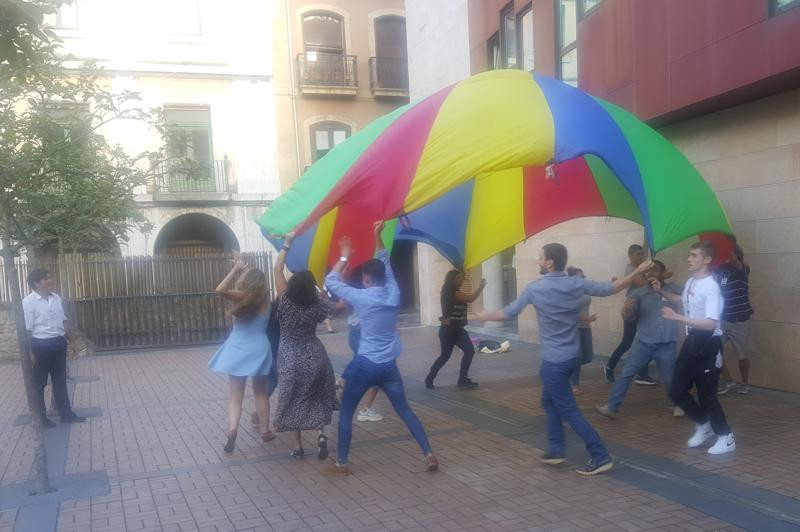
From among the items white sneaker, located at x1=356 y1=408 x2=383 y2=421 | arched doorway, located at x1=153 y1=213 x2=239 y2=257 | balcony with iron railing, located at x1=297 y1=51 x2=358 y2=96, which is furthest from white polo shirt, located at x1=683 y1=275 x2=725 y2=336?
balcony with iron railing, located at x1=297 y1=51 x2=358 y2=96

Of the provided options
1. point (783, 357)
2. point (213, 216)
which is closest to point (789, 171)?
point (783, 357)

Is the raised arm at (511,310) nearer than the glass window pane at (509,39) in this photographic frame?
Yes

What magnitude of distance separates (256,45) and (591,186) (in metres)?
16.1

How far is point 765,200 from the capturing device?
322 inches

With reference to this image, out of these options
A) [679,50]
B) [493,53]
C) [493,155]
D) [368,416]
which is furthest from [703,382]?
[493,53]

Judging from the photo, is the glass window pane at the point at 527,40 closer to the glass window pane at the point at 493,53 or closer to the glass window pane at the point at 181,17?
the glass window pane at the point at 493,53

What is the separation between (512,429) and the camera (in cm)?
705

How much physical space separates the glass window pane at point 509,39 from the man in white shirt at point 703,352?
Result: 29.0ft

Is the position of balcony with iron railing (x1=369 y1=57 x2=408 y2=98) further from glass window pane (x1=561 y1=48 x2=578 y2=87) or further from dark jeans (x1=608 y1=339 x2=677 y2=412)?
dark jeans (x1=608 y1=339 x2=677 y2=412)

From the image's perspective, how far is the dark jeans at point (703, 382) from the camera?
5805mm

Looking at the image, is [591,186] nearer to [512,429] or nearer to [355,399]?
[512,429]

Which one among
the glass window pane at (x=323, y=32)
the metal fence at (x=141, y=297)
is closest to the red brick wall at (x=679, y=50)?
the metal fence at (x=141, y=297)

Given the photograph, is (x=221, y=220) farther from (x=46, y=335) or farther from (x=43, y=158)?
(x=43, y=158)

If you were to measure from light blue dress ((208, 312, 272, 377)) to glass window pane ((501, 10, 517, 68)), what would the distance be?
913 cm
